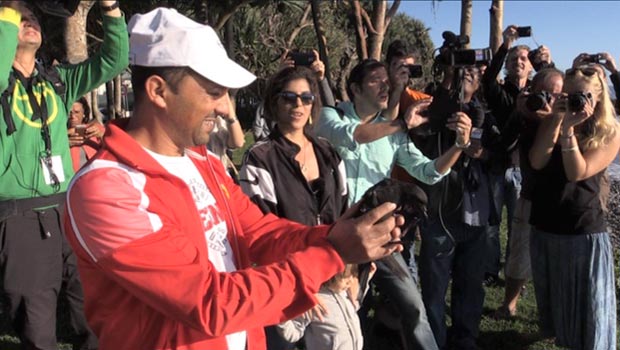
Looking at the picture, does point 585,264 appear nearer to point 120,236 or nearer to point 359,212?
point 359,212

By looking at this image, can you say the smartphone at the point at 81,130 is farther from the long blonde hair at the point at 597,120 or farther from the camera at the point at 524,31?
the camera at the point at 524,31

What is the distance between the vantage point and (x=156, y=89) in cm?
151

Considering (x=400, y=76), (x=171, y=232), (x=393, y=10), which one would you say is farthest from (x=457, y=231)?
(x=393, y=10)

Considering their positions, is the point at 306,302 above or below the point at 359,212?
below

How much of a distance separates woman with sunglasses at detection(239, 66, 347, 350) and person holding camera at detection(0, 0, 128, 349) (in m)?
0.90

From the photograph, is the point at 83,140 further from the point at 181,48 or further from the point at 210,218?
the point at 181,48

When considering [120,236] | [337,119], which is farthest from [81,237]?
[337,119]

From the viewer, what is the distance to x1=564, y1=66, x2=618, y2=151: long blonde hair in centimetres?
338

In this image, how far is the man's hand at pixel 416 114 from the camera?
362 cm

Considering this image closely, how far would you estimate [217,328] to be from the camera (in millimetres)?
1376

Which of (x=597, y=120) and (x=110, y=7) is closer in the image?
(x=110, y=7)

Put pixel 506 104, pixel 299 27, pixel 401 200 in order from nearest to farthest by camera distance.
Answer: pixel 401 200 → pixel 506 104 → pixel 299 27

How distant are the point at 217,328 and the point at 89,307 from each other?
0.42 meters

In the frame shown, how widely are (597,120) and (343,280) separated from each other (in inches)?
68.8
